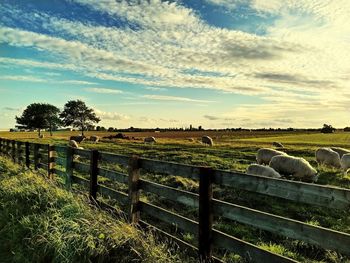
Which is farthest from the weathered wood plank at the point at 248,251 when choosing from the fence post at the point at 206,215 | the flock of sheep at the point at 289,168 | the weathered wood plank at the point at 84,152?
the flock of sheep at the point at 289,168

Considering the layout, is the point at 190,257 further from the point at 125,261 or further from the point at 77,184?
the point at 77,184

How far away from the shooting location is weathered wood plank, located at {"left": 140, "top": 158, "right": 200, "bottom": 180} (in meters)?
5.77

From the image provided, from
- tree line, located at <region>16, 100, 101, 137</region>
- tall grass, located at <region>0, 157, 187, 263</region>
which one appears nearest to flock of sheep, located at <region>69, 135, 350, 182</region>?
tall grass, located at <region>0, 157, 187, 263</region>

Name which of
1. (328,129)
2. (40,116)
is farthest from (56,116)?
(328,129)

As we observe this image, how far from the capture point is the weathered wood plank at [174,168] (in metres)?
5.77

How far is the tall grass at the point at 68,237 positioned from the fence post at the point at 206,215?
339 millimetres

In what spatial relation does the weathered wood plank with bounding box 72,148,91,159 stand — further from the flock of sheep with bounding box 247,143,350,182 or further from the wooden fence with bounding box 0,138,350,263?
the flock of sheep with bounding box 247,143,350,182

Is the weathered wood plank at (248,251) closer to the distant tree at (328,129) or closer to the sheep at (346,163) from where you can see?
the sheep at (346,163)

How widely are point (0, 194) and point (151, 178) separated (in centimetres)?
664

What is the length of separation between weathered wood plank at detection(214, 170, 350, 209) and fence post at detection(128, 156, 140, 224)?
2286 millimetres

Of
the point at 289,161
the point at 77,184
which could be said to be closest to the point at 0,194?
the point at 77,184

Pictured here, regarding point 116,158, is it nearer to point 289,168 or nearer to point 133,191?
point 133,191

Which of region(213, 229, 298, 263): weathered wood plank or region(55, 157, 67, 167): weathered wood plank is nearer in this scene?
region(213, 229, 298, 263): weathered wood plank

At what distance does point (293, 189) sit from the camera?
4332 mm
